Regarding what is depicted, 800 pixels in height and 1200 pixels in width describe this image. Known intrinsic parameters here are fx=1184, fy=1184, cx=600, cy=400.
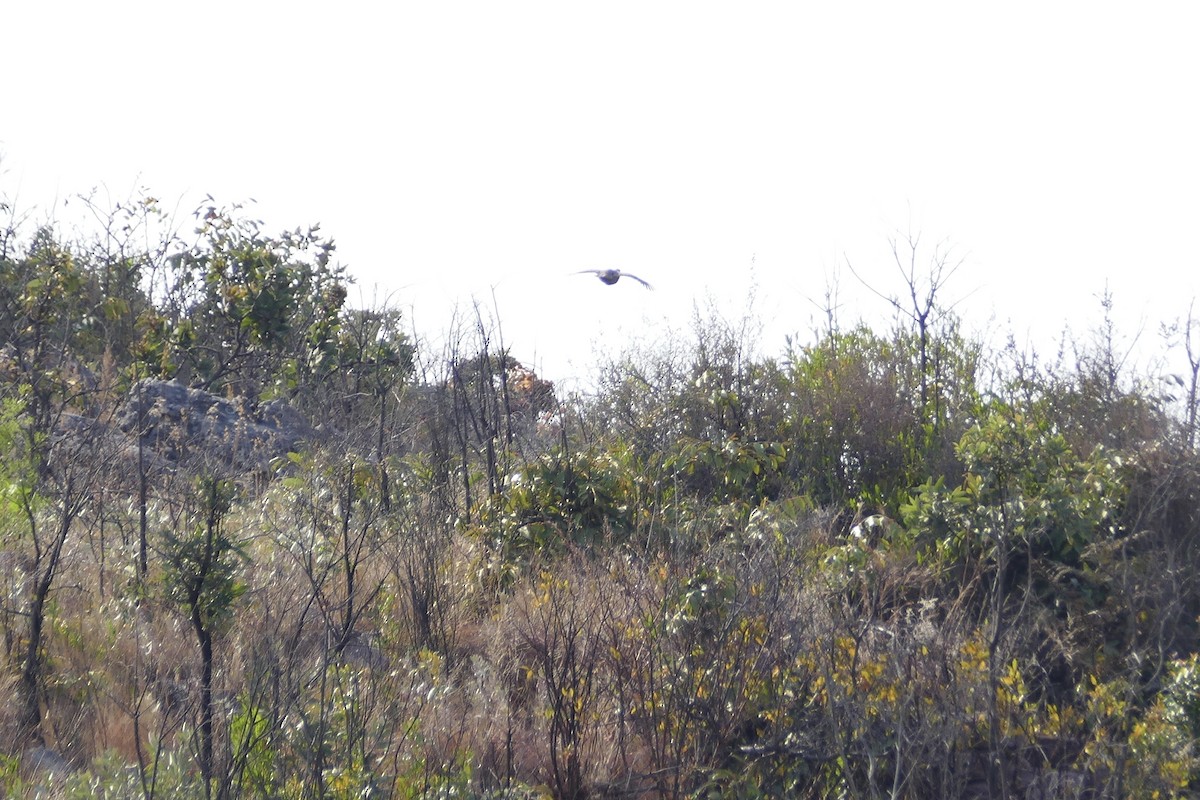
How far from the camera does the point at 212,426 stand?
34.0 feet

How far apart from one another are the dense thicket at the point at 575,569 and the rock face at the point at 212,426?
0.72 feet

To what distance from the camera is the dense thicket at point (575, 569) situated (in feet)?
16.5

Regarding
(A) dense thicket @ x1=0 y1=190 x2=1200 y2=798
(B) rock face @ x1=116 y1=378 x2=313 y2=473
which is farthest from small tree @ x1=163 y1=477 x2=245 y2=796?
(B) rock face @ x1=116 y1=378 x2=313 y2=473

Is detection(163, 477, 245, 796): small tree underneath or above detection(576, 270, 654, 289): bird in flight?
underneath

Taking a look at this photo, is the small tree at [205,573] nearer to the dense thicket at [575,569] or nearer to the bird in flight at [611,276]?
the dense thicket at [575,569]

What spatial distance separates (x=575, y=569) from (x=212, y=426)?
4.20 meters

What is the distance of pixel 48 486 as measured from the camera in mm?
7820

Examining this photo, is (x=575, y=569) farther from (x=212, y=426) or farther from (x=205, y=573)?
(x=212, y=426)

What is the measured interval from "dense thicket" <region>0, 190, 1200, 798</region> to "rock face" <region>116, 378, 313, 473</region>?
0.72 feet

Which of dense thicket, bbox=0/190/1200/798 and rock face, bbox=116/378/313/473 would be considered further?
rock face, bbox=116/378/313/473

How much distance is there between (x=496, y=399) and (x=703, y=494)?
2.07 metres

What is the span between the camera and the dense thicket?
5023mm

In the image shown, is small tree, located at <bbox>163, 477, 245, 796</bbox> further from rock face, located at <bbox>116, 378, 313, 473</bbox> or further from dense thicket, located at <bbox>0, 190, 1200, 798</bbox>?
rock face, located at <bbox>116, 378, 313, 473</bbox>

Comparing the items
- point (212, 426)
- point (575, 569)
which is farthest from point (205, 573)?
point (212, 426)
